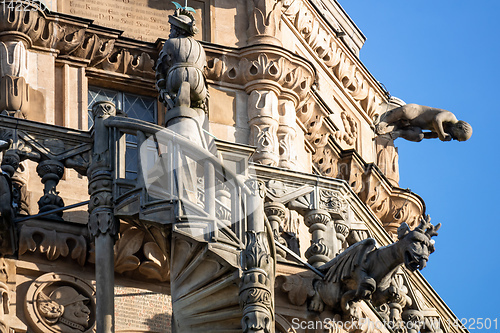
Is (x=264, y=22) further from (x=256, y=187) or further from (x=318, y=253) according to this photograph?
(x=256, y=187)

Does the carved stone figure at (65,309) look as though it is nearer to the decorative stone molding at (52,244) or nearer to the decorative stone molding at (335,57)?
the decorative stone molding at (52,244)

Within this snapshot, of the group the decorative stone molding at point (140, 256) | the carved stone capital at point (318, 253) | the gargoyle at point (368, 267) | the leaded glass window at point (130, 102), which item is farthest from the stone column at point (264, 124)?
the decorative stone molding at point (140, 256)

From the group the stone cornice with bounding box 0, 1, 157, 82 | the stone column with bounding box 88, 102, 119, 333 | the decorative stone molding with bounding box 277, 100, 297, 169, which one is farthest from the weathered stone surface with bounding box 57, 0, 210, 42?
the stone column with bounding box 88, 102, 119, 333

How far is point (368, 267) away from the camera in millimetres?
23766

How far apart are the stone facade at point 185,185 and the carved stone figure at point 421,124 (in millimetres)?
1407

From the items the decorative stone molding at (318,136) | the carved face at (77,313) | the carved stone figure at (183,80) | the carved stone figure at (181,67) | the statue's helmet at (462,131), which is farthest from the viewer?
the statue's helmet at (462,131)

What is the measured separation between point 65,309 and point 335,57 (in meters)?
9.30

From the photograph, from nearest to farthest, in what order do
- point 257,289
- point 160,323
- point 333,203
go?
1. point 257,289
2. point 160,323
3. point 333,203

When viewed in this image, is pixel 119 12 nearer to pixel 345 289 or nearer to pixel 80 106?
pixel 80 106

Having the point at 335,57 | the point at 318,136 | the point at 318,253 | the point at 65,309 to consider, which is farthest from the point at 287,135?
the point at 65,309

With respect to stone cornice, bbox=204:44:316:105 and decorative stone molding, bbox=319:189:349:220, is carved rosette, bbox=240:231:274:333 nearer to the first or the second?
decorative stone molding, bbox=319:189:349:220

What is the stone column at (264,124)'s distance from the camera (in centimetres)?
2719

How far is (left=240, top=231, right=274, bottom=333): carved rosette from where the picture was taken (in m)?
21.7

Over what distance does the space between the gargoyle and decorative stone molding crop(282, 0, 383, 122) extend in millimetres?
6336
